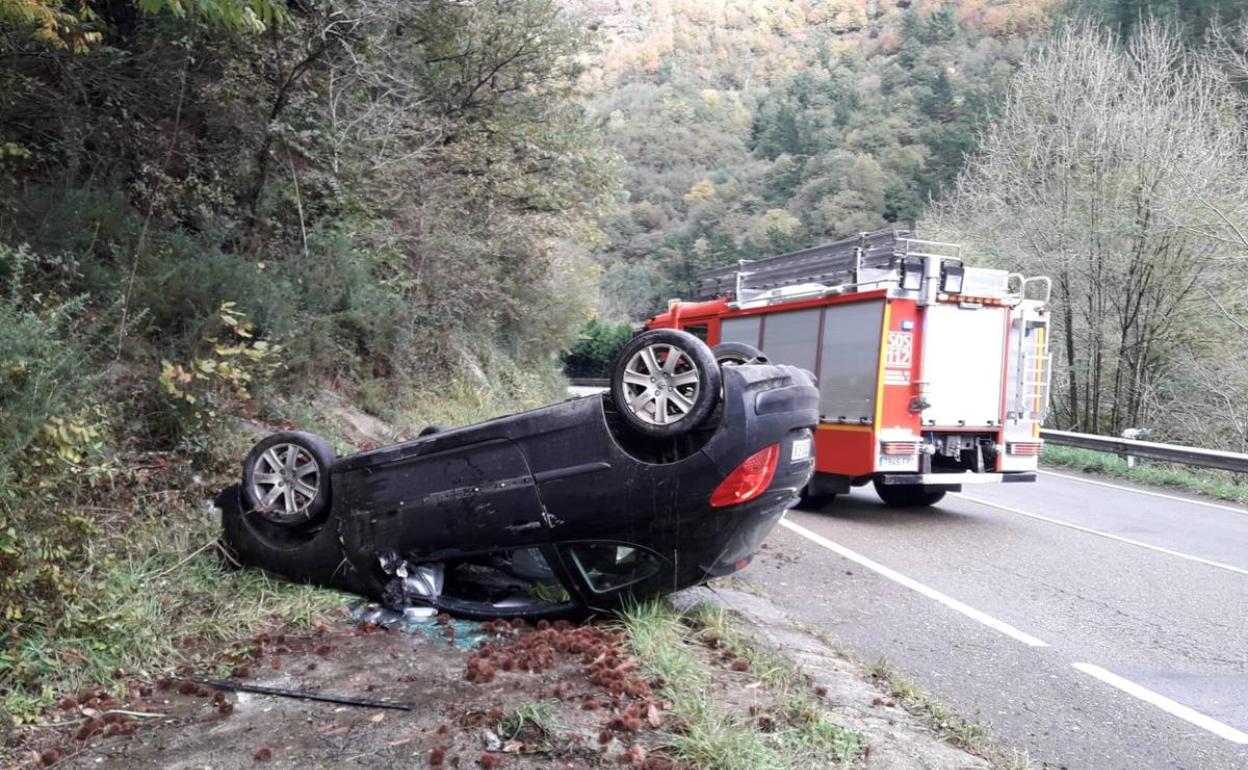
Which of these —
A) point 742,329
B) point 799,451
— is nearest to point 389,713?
point 799,451

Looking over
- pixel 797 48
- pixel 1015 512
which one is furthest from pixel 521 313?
pixel 797 48

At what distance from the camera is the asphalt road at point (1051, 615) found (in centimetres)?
470

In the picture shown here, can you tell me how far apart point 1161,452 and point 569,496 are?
1586cm

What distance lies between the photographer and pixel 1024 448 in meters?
11.3

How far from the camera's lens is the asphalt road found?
4695mm

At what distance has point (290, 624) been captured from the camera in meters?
4.92

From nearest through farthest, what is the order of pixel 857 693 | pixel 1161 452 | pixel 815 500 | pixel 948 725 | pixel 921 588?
1. pixel 948 725
2. pixel 857 693
3. pixel 921 588
4. pixel 815 500
5. pixel 1161 452

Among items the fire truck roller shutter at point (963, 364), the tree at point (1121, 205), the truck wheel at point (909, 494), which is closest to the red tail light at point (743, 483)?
the fire truck roller shutter at point (963, 364)

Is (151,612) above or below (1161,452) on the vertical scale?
below

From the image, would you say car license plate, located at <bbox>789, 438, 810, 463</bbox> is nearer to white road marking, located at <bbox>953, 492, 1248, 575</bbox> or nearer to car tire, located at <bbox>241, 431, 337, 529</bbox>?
car tire, located at <bbox>241, 431, 337, 529</bbox>

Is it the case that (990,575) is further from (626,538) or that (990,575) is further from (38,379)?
(38,379)

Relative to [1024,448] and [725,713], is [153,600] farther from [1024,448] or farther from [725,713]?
[1024,448]

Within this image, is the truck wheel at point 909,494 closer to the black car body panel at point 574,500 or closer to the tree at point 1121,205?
the black car body panel at point 574,500

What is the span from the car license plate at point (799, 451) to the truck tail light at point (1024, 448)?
7.11 m
